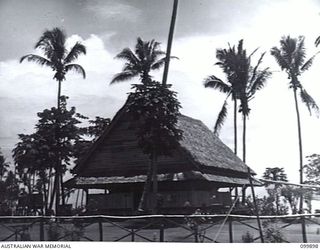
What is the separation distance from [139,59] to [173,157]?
1244 mm

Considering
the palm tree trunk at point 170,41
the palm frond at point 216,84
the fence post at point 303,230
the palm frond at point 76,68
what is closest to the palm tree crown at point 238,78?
the palm frond at point 216,84

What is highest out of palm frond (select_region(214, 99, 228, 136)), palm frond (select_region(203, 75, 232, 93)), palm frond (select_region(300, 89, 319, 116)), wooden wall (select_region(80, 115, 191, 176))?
palm frond (select_region(203, 75, 232, 93))

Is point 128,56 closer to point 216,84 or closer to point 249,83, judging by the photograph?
point 216,84

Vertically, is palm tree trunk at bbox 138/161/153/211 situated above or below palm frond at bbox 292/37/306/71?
below

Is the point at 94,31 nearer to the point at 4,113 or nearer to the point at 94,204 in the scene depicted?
the point at 4,113

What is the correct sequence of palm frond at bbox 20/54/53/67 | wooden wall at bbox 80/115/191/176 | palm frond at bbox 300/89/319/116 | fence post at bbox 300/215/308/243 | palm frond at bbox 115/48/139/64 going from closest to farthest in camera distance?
fence post at bbox 300/215/308/243 → palm frond at bbox 300/89/319/116 → palm frond at bbox 115/48/139/64 → palm frond at bbox 20/54/53/67 → wooden wall at bbox 80/115/191/176

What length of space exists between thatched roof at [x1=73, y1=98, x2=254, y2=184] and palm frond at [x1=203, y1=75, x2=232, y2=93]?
0.42m

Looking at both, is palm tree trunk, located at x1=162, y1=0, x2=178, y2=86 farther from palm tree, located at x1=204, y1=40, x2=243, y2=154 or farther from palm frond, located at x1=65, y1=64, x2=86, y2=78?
palm frond, located at x1=65, y1=64, x2=86, y2=78

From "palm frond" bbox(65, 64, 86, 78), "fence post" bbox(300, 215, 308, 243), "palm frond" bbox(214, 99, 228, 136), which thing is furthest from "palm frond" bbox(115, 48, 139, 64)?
"fence post" bbox(300, 215, 308, 243)

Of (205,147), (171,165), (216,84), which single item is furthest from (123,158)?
(216,84)

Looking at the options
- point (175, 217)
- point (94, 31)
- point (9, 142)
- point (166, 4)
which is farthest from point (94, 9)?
point (175, 217)

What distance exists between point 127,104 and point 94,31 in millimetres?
863

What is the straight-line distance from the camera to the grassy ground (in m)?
4.25

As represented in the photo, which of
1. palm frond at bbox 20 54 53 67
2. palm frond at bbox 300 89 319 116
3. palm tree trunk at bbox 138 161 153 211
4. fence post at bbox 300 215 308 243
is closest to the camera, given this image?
fence post at bbox 300 215 308 243
